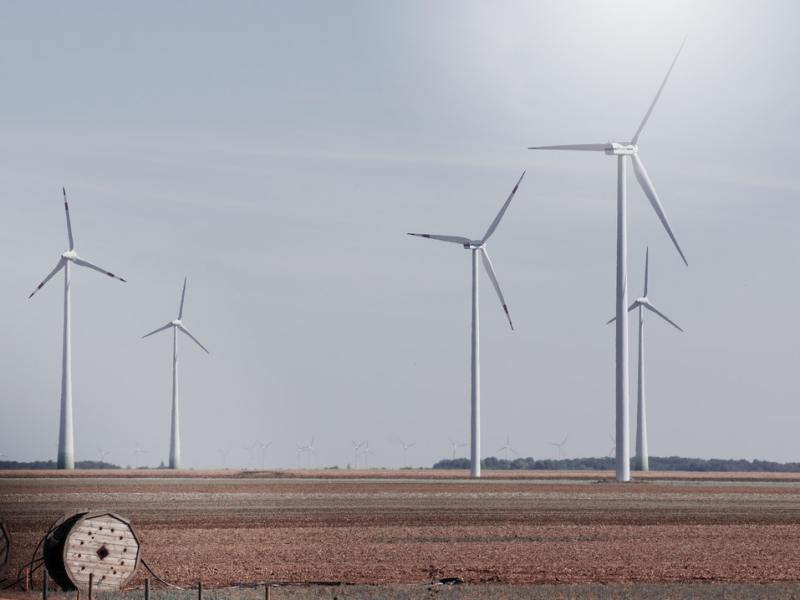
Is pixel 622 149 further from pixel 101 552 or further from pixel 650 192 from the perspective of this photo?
pixel 101 552

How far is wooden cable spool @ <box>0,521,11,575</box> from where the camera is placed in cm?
4147

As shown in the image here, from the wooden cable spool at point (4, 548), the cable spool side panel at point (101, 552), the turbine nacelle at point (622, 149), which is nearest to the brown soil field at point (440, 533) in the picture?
the cable spool side panel at point (101, 552)

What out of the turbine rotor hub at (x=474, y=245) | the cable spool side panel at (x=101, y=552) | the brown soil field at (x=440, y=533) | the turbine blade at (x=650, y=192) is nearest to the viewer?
the cable spool side panel at (x=101, y=552)

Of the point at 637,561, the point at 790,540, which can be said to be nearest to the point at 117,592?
the point at 637,561

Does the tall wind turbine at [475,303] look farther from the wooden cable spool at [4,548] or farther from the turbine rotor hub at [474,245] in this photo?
the wooden cable spool at [4,548]

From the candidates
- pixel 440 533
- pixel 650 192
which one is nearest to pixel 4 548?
pixel 440 533

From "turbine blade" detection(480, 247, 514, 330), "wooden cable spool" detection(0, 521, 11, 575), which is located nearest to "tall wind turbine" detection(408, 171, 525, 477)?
"turbine blade" detection(480, 247, 514, 330)

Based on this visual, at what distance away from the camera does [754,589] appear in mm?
42062

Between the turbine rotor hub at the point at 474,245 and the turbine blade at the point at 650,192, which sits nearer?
the turbine blade at the point at 650,192

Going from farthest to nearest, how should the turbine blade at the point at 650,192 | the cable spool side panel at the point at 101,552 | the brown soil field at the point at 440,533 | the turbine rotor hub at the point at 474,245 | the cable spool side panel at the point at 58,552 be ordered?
the turbine rotor hub at the point at 474,245 → the turbine blade at the point at 650,192 → the brown soil field at the point at 440,533 → the cable spool side panel at the point at 101,552 → the cable spool side panel at the point at 58,552

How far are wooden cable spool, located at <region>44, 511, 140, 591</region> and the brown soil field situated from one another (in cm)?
318

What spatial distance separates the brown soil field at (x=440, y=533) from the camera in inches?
1820

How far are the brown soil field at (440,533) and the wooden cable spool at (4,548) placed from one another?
15.6ft

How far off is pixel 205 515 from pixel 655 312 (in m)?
85.4
